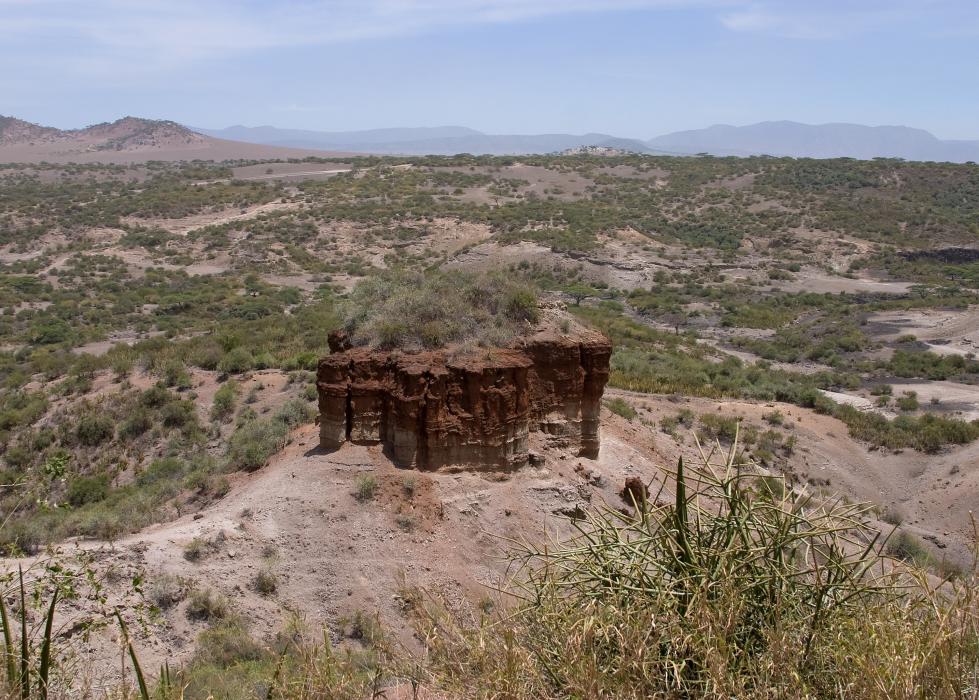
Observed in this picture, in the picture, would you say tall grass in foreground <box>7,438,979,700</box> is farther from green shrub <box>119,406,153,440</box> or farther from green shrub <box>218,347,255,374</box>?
green shrub <box>218,347,255,374</box>

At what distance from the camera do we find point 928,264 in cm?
5284

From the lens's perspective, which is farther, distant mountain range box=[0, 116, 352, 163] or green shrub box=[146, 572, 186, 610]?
distant mountain range box=[0, 116, 352, 163]

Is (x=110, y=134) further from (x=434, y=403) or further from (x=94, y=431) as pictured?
(x=434, y=403)

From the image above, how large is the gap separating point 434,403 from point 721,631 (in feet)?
25.5

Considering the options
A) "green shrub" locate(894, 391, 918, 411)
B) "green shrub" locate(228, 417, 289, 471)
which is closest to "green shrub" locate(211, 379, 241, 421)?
"green shrub" locate(228, 417, 289, 471)

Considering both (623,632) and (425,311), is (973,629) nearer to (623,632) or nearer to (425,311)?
(623,632)

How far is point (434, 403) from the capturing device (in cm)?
1171

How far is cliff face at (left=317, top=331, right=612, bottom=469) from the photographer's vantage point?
1182 cm

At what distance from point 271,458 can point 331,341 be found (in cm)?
256

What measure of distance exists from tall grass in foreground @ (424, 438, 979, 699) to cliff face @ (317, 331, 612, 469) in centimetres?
667

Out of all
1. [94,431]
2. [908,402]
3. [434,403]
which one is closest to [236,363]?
[94,431]

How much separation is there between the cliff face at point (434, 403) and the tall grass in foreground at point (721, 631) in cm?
667

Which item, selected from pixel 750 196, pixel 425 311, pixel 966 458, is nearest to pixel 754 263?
pixel 750 196

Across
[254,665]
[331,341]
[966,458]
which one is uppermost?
[331,341]
